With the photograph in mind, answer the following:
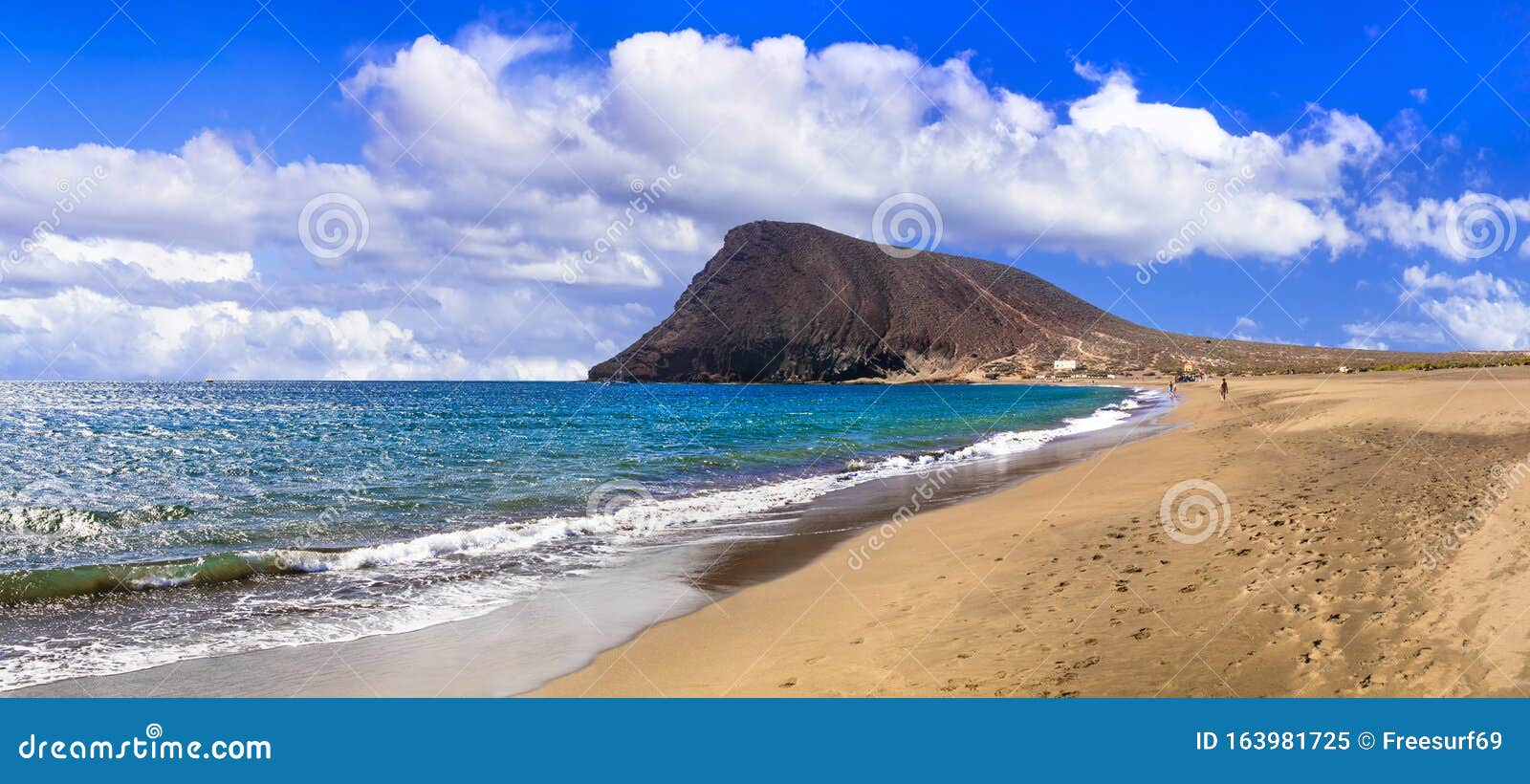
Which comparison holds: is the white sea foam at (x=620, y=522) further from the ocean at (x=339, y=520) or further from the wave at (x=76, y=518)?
the wave at (x=76, y=518)

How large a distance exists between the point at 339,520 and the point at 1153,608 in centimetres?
1474

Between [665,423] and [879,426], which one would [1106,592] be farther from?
[665,423]

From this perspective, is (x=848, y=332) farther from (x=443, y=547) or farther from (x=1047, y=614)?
(x=1047, y=614)

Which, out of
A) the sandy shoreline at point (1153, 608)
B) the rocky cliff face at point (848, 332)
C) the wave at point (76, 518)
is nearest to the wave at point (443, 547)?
the wave at point (76, 518)

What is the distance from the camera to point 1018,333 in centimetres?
18888

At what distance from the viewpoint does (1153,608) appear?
7484mm

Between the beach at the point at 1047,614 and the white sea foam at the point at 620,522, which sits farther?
the white sea foam at the point at 620,522

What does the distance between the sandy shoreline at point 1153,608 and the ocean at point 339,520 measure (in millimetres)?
3714

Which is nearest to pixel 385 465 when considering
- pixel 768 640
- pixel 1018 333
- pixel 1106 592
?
pixel 768 640

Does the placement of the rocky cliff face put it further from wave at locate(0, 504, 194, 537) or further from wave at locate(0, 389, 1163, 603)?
wave at locate(0, 504, 194, 537)

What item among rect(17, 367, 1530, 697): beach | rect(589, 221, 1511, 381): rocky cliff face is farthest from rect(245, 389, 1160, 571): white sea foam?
rect(589, 221, 1511, 381): rocky cliff face

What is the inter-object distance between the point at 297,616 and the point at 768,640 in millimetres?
5874

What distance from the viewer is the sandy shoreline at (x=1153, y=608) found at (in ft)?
19.2

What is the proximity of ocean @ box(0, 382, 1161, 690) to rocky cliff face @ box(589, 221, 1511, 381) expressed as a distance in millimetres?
140287
